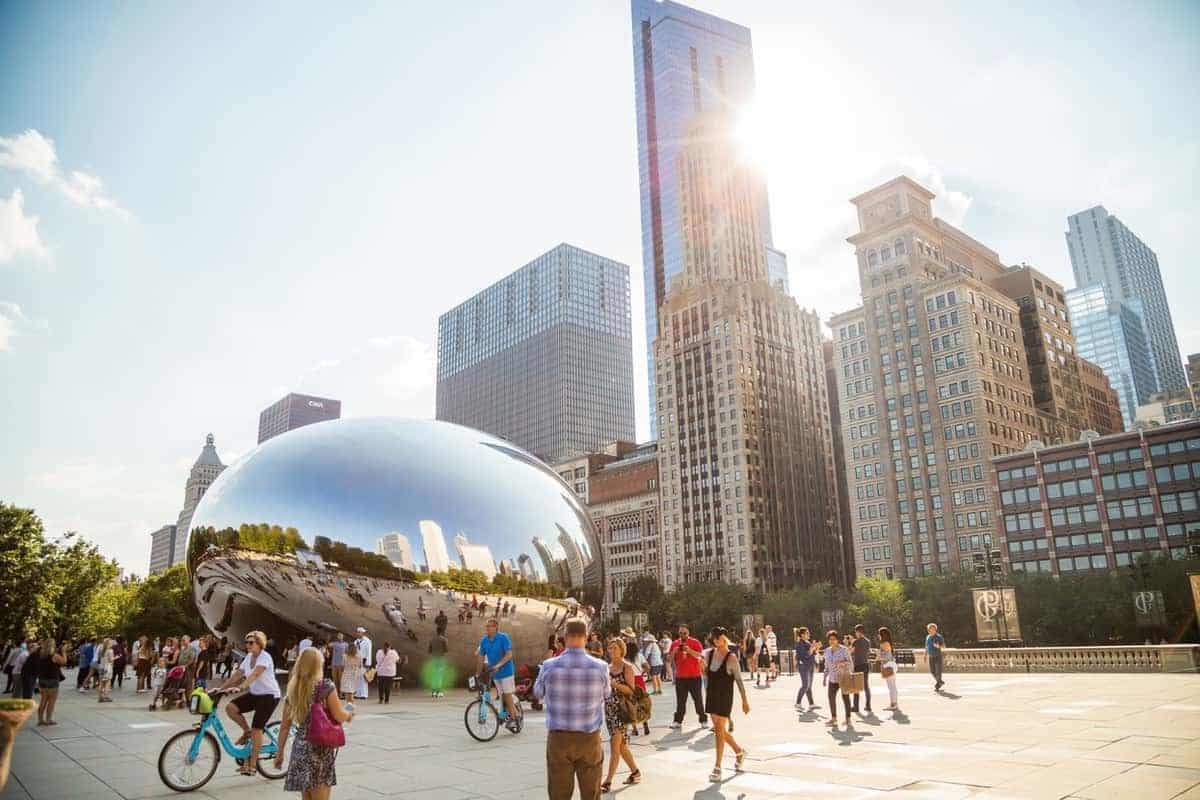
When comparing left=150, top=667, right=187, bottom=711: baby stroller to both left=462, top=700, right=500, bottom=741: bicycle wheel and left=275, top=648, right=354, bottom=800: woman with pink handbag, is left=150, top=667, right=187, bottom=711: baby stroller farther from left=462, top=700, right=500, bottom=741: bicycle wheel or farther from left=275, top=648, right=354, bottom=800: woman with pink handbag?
left=275, top=648, right=354, bottom=800: woman with pink handbag

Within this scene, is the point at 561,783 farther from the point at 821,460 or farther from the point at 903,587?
the point at 821,460

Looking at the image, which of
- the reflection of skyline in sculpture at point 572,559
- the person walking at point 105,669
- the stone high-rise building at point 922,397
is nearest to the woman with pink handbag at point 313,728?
the reflection of skyline in sculpture at point 572,559

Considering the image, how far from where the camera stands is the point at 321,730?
657 centimetres

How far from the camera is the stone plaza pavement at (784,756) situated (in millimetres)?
8461

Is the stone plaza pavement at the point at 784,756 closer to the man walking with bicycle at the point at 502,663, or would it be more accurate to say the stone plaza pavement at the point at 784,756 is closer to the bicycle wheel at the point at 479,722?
the bicycle wheel at the point at 479,722

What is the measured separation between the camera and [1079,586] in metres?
69.2

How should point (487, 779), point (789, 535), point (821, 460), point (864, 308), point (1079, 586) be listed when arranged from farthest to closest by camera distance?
point (821, 460) < point (789, 535) < point (864, 308) < point (1079, 586) < point (487, 779)

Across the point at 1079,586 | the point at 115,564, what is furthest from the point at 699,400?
the point at 115,564

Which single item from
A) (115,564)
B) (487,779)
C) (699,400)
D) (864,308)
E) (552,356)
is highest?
(552,356)

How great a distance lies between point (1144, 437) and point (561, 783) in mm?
104486

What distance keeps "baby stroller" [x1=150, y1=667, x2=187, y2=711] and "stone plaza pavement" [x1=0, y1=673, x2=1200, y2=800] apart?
1835mm

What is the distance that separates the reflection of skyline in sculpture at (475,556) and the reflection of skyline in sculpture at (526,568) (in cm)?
85

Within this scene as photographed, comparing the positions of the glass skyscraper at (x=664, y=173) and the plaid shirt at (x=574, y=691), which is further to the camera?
the glass skyscraper at (x=664, y=173)

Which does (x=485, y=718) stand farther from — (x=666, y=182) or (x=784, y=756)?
(x=666, y=182)
